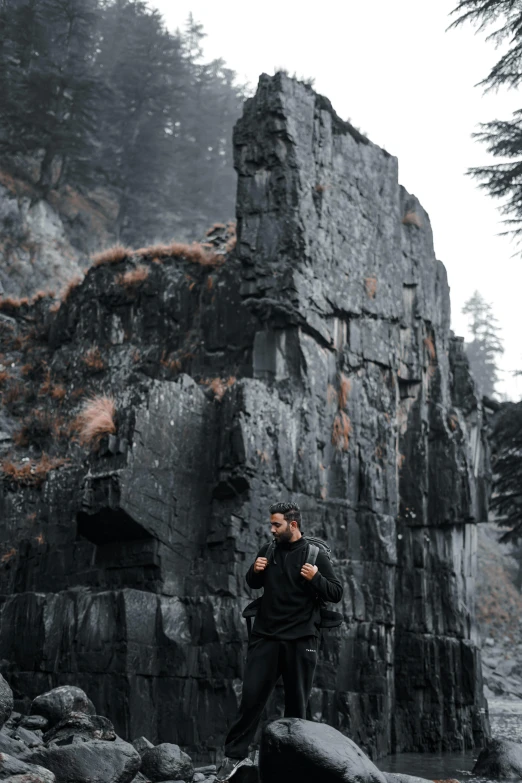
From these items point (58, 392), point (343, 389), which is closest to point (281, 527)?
point (343, 389)

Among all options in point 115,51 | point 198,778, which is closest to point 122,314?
point 198,778

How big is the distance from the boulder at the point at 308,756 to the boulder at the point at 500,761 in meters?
5.57

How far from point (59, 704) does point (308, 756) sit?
6.28 meters

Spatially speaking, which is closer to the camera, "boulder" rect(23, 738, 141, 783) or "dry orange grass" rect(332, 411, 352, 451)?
"boulder" rect(23, 738, 141, 783)

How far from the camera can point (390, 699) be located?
17797 mm

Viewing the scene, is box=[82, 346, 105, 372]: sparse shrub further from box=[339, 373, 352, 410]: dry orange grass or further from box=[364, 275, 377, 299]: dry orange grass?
box=[364, 275, 377, 299]: dry orange grass

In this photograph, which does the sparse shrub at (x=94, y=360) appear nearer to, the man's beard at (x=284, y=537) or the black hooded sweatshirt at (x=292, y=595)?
the man's beard at (x=284, y=537)

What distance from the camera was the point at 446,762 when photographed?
51.0 ft

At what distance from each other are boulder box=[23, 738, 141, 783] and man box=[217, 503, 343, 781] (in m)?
1.23

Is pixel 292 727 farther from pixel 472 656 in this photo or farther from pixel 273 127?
pixel 273 127

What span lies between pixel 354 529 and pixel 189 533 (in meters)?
3.86

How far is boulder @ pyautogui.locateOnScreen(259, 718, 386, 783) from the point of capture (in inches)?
272

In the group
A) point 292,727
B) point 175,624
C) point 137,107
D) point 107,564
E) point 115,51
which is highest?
A: point 115,51

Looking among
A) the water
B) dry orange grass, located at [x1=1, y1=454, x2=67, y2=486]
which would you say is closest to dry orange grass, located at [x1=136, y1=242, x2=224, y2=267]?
dry orange grass, located at [x1=1, y1=454, x2=67, y2=486]
